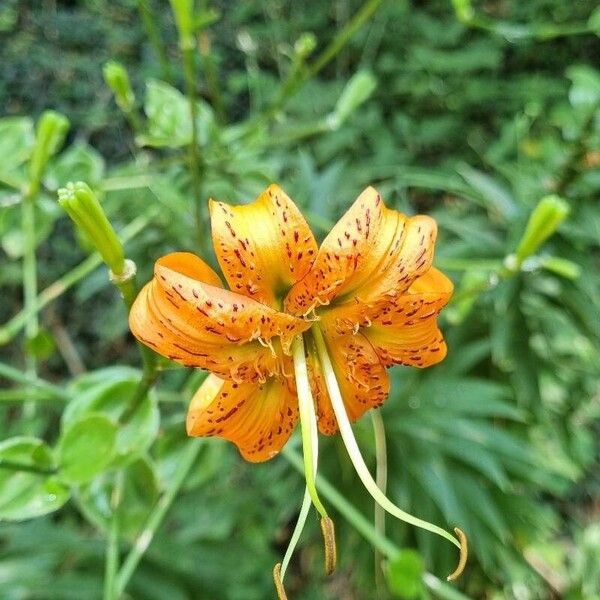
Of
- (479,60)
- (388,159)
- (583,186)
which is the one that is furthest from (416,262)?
(479,60)

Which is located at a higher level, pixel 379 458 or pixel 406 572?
pixel 406 572

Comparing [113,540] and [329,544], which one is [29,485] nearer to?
[113,540]

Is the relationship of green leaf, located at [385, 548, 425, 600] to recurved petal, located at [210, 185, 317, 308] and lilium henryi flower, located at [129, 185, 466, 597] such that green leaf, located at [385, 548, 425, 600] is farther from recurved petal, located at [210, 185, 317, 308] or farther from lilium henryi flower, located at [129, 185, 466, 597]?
recurved petal, located at [210, 185, 317, 308]

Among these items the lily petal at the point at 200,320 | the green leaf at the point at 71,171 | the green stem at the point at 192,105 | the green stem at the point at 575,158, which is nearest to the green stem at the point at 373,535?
the lily petal at the point at 200,320

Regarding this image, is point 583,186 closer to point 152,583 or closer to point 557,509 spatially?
point 152,583

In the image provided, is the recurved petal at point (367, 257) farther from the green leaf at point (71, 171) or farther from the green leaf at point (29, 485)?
the green leaf at point (71, 171)

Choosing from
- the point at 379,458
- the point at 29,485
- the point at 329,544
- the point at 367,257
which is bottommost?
the point at 379,458

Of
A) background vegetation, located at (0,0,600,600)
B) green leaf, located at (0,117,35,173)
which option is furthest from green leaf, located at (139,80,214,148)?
green leaf, located at (0,117,35,173)

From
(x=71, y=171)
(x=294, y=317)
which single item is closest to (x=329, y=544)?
(x=294, y=317)
